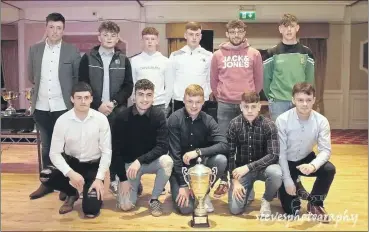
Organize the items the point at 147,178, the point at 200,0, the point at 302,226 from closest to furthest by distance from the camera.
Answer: the point at 302,226 < the point at 147,178 < the point at 200,0

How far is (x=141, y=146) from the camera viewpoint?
123 inches

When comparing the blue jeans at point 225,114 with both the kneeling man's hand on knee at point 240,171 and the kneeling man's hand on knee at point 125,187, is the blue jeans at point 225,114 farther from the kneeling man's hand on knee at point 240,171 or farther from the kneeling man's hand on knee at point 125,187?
the kneeling man's hand on knee at point 125,187

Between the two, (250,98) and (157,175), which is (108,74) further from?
(250,98)

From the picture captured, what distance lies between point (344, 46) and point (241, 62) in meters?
5.97

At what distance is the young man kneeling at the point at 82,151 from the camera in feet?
9.74

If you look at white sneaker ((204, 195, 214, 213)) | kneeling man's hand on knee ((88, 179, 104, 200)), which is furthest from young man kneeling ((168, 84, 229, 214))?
kneeling man's hand on knee ((88, 179, 104, 200))

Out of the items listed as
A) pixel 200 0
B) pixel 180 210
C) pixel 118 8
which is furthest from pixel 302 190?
pixel 118 8

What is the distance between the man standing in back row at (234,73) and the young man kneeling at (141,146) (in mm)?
639

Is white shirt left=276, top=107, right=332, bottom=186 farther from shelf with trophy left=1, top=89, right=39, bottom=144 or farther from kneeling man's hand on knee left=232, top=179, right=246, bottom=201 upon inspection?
shelf with trophy left=1, top=89, right=39, bottom=144

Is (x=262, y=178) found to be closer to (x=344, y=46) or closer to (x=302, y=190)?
(x=302, y=190)

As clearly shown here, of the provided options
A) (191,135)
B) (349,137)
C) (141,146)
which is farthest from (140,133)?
(349,137)

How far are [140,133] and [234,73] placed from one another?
96 cm

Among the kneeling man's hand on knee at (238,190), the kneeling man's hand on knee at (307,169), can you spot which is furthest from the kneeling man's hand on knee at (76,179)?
the kneeling man's hand on knee at (307,169)

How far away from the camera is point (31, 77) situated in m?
3.62
